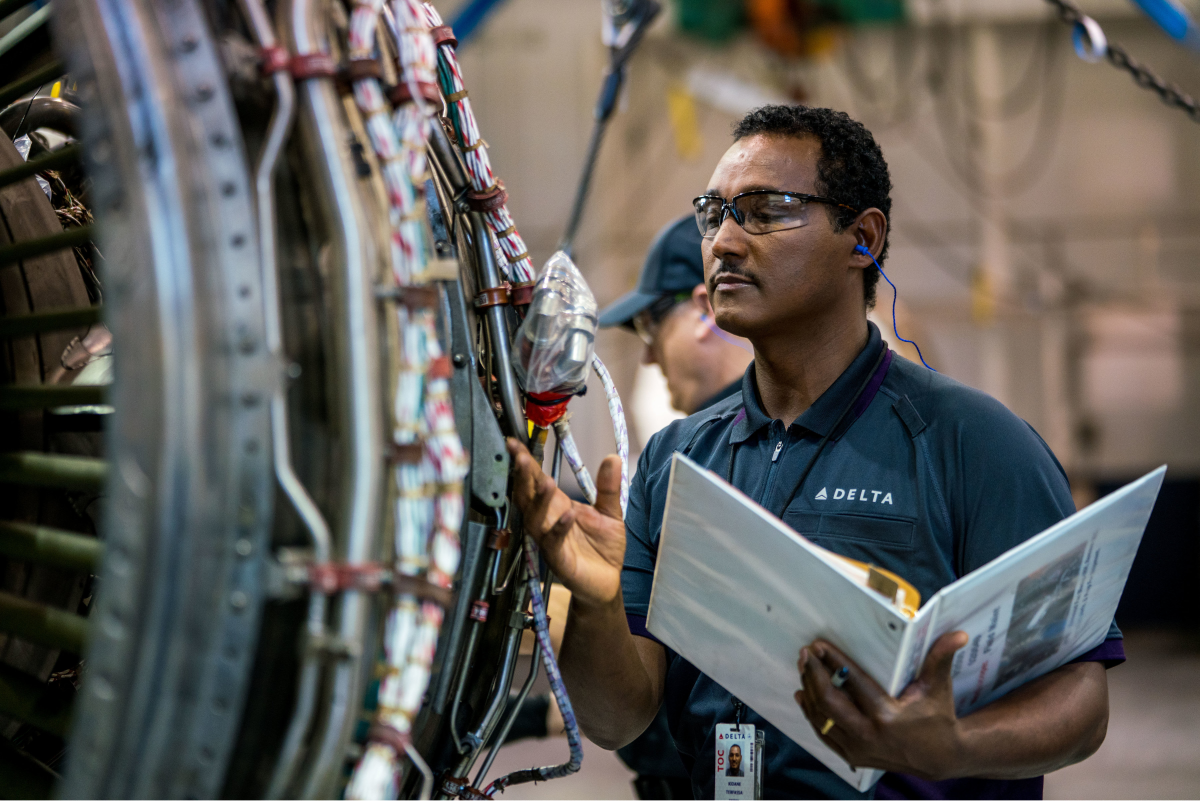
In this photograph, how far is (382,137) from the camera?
1021 millimetres

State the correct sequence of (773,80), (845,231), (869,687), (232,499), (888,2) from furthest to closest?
1. (773,80)
2. (888,2)
3. (845,231)
4. (869,687)
5. (232,499)

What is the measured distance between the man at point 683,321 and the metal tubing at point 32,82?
153 cm

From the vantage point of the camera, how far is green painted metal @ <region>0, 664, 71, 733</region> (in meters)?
1.12

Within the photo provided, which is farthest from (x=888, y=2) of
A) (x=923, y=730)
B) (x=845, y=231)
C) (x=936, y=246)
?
(x=923, y=730)

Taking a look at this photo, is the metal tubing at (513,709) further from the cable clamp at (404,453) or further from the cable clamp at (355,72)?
the cable clamp at (355,72)

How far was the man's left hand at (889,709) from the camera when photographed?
3.85 ft

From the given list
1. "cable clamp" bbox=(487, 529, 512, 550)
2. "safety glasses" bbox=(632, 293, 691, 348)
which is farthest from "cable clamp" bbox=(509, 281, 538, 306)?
"safety glasses" bbox=(632, 293, 691, 348)

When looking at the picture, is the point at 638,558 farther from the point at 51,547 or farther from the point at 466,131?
the point at 51,547

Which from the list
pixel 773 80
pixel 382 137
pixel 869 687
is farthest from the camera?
pixel 773 80

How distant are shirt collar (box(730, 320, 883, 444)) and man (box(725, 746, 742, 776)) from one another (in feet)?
1.52

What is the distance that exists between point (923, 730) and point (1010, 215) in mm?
10189

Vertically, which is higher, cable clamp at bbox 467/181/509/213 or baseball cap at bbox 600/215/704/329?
baseball cap at bbox 600/215/704/329

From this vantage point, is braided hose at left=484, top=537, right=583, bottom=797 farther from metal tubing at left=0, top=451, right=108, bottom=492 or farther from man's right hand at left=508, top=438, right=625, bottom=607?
metal tubing at left=0, top=451, right=108, bottom=492

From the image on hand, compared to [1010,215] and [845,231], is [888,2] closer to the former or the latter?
[1010,215]
